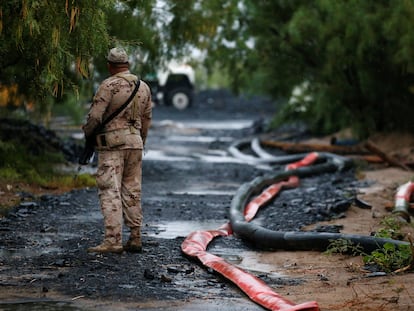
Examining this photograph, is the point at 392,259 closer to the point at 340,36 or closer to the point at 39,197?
the point at 39,197

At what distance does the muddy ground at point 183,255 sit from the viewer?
6.99 meters

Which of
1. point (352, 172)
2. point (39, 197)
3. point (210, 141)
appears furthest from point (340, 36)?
point (39, 197)

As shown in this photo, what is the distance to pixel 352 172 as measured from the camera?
17.9 metres

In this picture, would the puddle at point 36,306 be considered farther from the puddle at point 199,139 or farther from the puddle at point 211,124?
the puddle at point 211,124

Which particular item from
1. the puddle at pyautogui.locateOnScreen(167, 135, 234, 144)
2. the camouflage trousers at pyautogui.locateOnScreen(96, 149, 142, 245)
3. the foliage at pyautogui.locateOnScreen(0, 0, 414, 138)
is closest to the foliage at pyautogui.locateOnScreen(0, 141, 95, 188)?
the foliage at pyautogui.locateOnScreen(0, 0, 414, 138)

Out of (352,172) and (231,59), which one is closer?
(352,172)

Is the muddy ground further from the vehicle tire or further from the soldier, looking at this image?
the vehicle tire

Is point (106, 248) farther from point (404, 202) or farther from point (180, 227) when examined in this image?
point (404, 202)

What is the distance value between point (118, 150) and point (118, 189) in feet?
1.23

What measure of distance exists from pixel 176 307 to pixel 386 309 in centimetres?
153

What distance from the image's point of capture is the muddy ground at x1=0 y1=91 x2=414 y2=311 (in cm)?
699

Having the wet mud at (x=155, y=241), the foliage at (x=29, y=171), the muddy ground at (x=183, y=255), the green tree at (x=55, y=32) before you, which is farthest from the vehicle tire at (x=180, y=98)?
the green tree at (x=55, y=32)

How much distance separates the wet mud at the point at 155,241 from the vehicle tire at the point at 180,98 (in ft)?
64.3

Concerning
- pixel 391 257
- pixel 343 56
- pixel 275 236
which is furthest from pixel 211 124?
pixel 391 257
